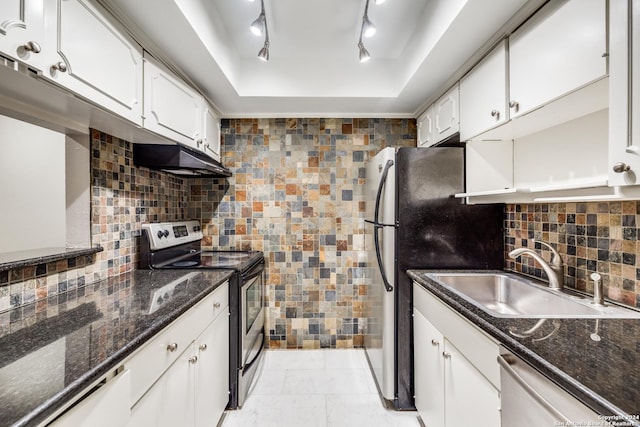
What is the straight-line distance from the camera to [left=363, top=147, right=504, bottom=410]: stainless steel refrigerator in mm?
1866

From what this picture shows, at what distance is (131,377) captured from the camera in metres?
0.89

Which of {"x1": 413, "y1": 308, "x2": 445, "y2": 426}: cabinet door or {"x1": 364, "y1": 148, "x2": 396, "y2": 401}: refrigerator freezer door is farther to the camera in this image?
{"x1": 364, "y1": 148, "x2": 396, "y2": 401}: refrigerator freezer door

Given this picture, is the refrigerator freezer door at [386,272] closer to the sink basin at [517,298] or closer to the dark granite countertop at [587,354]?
the sink basin at [517,298]

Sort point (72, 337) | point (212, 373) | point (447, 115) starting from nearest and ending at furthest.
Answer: point (72, 337)
point (212, 373)
point (447, 115)

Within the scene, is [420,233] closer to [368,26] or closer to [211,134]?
[368,26]

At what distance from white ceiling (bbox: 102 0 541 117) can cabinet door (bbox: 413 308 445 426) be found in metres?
1.57

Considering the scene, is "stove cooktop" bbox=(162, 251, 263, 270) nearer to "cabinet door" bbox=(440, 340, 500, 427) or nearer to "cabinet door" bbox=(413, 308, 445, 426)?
"cabinet door" bbox=(413, 308, 445, 426)

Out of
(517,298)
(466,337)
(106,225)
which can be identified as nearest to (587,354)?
(466,337)

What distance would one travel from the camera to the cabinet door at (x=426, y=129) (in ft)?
7.61

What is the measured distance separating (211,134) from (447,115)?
185cm

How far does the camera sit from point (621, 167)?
851mm

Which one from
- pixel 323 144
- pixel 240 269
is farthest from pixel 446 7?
pixel 240 269

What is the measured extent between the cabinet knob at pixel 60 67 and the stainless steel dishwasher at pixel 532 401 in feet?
5.80

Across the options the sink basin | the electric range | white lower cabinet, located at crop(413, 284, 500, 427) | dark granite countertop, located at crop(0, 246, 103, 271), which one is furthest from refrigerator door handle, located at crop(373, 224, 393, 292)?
dark granite countertop, located at crop(0, 246, 103, 271)
